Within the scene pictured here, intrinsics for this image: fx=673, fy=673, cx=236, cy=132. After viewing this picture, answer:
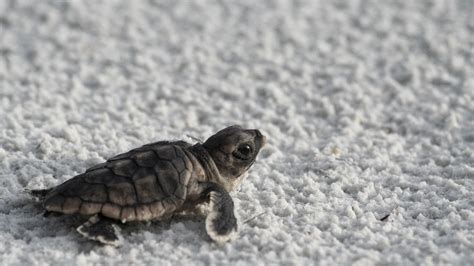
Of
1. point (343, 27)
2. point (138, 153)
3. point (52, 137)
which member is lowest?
point (52, 137)

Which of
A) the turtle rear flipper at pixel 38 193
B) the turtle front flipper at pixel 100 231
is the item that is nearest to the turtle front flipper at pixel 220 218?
the turtle front flipper at pixel 100 231

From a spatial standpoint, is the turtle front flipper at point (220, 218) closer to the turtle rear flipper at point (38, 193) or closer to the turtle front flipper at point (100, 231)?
the turtle front flipper at point (100, 231)

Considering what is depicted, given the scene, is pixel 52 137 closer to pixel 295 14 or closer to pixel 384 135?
pixel 384 135

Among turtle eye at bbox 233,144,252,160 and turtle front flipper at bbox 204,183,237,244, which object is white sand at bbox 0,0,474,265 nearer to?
turtle front flipper at bbox 204,183,237,244

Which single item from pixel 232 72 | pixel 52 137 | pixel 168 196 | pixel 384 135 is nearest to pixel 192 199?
pixel 168 196

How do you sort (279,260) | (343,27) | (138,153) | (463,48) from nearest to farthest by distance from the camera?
1. (279,260)
2. (138,153)
3. (463,48)
4. (343,27)

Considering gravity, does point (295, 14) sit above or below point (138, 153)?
above
